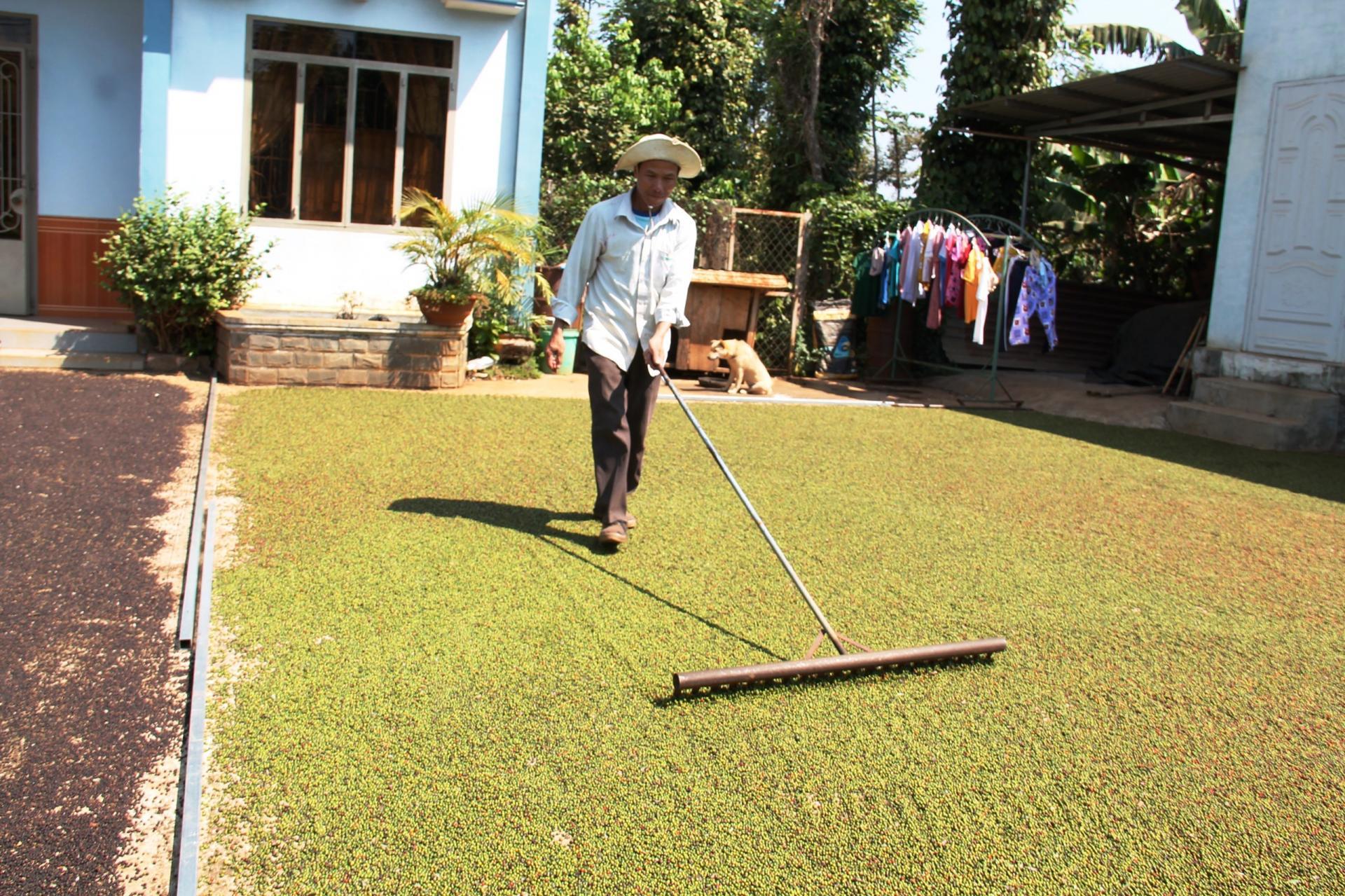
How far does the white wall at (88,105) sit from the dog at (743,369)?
19.2 ft

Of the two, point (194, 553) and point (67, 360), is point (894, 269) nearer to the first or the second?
point (67, 360)

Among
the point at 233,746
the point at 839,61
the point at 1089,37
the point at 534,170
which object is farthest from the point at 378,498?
the point at 1089,37

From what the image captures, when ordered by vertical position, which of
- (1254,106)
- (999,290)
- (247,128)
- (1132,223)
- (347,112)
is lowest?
(999,290)

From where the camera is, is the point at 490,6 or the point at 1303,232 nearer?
the point at 1303,232

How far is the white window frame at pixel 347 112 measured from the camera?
10688 millimetres

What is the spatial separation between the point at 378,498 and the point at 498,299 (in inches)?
204

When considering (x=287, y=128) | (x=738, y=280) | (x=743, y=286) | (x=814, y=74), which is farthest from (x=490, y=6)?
(x=814, y=74)

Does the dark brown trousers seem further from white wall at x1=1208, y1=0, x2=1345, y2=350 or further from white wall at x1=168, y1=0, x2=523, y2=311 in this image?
white wall at x1=1208, y1=0, x2=1345, y2=350

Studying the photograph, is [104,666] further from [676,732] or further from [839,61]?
[839,61]

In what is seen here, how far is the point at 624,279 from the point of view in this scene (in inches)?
215

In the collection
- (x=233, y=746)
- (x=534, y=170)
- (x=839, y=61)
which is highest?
(x=839, y=61)

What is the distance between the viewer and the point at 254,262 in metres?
10.4

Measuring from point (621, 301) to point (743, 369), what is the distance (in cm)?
653

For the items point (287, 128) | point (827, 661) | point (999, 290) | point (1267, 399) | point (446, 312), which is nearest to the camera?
point (827, 661)
